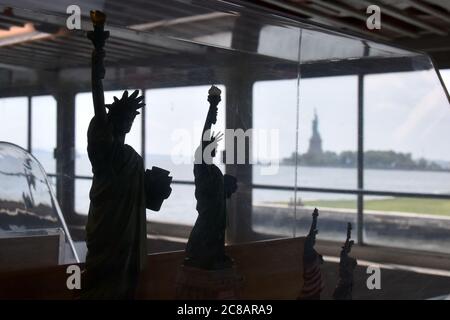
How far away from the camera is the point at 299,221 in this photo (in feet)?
14.6

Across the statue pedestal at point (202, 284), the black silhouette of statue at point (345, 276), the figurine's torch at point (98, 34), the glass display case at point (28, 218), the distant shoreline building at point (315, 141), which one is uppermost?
the figurine's torch at point (98, 34)

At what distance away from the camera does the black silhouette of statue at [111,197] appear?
2039mm

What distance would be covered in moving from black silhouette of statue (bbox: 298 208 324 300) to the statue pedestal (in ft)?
2.00

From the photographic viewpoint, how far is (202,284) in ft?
8.11

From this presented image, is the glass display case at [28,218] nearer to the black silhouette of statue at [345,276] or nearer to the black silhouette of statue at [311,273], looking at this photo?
the black silhouette of statue at [311,273]

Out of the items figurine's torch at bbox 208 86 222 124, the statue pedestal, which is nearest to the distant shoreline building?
figurine's torch at bbox 208 86 222 124

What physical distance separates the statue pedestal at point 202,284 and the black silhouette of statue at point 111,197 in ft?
1.11

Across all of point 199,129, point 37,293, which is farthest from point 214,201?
point 37,293

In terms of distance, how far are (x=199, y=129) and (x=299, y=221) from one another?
6.09ft

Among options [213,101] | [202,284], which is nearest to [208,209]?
[202,284]

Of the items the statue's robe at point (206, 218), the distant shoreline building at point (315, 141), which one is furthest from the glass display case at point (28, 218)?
the distant shoreline building at point (315, 141)

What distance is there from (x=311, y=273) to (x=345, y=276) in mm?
280

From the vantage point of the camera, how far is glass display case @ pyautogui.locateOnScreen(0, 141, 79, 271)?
2.45m
